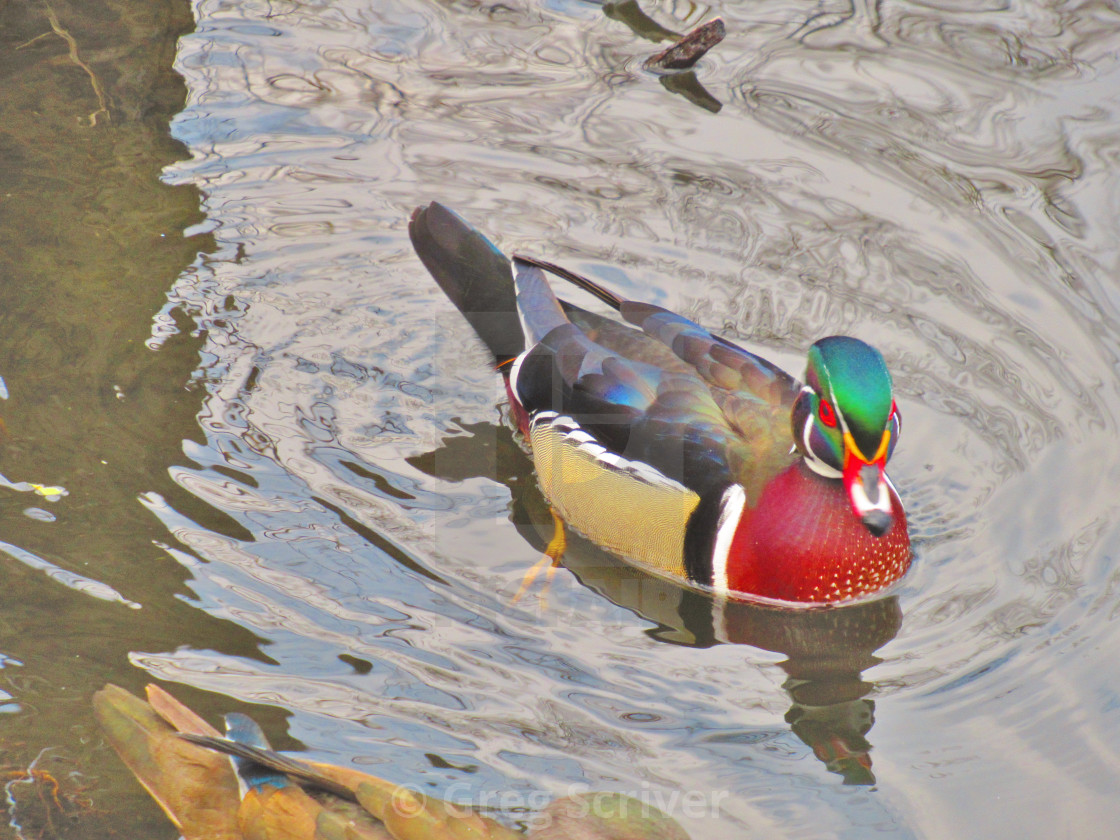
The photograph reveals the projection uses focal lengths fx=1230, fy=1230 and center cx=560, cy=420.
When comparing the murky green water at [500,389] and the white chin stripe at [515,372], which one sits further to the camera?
the white chin stripe at [515,372]

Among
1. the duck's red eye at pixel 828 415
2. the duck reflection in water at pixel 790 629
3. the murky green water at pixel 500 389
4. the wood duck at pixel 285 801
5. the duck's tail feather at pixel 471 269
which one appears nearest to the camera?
the wood duck at pixel 285 801

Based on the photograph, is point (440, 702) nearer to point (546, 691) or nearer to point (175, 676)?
point (546, 691)

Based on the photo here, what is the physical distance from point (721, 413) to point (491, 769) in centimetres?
149

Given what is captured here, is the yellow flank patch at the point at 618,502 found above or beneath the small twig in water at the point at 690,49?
beneath

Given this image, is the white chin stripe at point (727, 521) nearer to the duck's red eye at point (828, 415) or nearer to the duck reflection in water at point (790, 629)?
the duck reflection in water at point (790, 629)

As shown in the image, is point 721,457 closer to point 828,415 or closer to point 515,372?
point 828,415

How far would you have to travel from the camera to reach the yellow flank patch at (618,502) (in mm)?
4285

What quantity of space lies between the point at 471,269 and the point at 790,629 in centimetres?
198

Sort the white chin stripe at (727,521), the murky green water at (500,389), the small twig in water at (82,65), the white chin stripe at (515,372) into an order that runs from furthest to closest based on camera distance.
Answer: the small twig in water at (82,65)
the white chin stripe at (515,372)
the white chin stripe at (727,521)
the murky green water at (500,389)

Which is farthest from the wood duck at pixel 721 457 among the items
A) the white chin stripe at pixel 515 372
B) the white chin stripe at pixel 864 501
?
the white chin stripe at pixel 515 372

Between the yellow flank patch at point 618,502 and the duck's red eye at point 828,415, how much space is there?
0.53 meters

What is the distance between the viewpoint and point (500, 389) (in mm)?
5359

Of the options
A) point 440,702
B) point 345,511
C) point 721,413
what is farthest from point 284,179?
point 440,702

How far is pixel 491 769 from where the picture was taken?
11.5 feet
